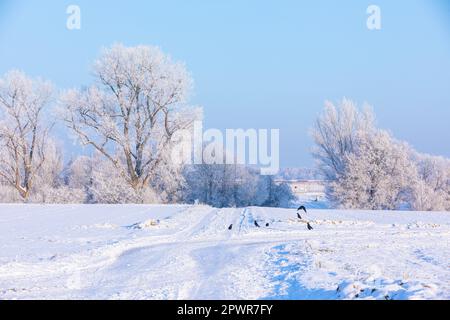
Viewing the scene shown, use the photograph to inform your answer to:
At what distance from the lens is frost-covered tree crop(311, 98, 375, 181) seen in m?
37.4

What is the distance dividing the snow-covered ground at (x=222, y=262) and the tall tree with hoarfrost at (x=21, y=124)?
687 inches

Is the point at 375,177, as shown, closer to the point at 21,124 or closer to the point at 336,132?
the point at 336,132

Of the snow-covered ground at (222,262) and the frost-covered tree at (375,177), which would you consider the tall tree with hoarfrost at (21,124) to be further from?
the frost-covered tree at (375,177)

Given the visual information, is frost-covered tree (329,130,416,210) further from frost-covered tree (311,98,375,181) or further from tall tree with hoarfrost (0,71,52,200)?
tall tree with hoarfrost (0,71,52,200)

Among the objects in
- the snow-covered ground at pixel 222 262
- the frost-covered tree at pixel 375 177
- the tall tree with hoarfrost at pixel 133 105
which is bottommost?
the snow-covered ground at pixel 222 262

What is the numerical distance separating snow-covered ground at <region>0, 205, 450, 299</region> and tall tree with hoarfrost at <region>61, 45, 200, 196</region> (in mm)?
13714

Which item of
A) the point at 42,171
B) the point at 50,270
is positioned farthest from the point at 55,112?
the point at 50,270

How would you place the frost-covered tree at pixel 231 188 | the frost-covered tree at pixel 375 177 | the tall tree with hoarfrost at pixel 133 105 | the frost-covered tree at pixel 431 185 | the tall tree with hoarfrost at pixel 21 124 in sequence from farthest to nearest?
the frost-covered tree at pixel 231 188, the frost-covered tree at pixel 431 185, the frost-covered tree at pixel 375 177, the tall tree with hoarfrost at pixel 21 124, the tall tree with hoarfrost at pixel 133 105

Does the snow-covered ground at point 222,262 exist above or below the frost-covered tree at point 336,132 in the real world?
below

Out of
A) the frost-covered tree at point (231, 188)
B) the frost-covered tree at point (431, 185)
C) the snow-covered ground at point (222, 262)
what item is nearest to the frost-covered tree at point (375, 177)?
the frost-covered tree at point (431, 185)

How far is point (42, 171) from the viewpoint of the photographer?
129ft

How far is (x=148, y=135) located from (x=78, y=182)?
17.2 meters

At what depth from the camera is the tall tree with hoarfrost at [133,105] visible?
90.1 feet
